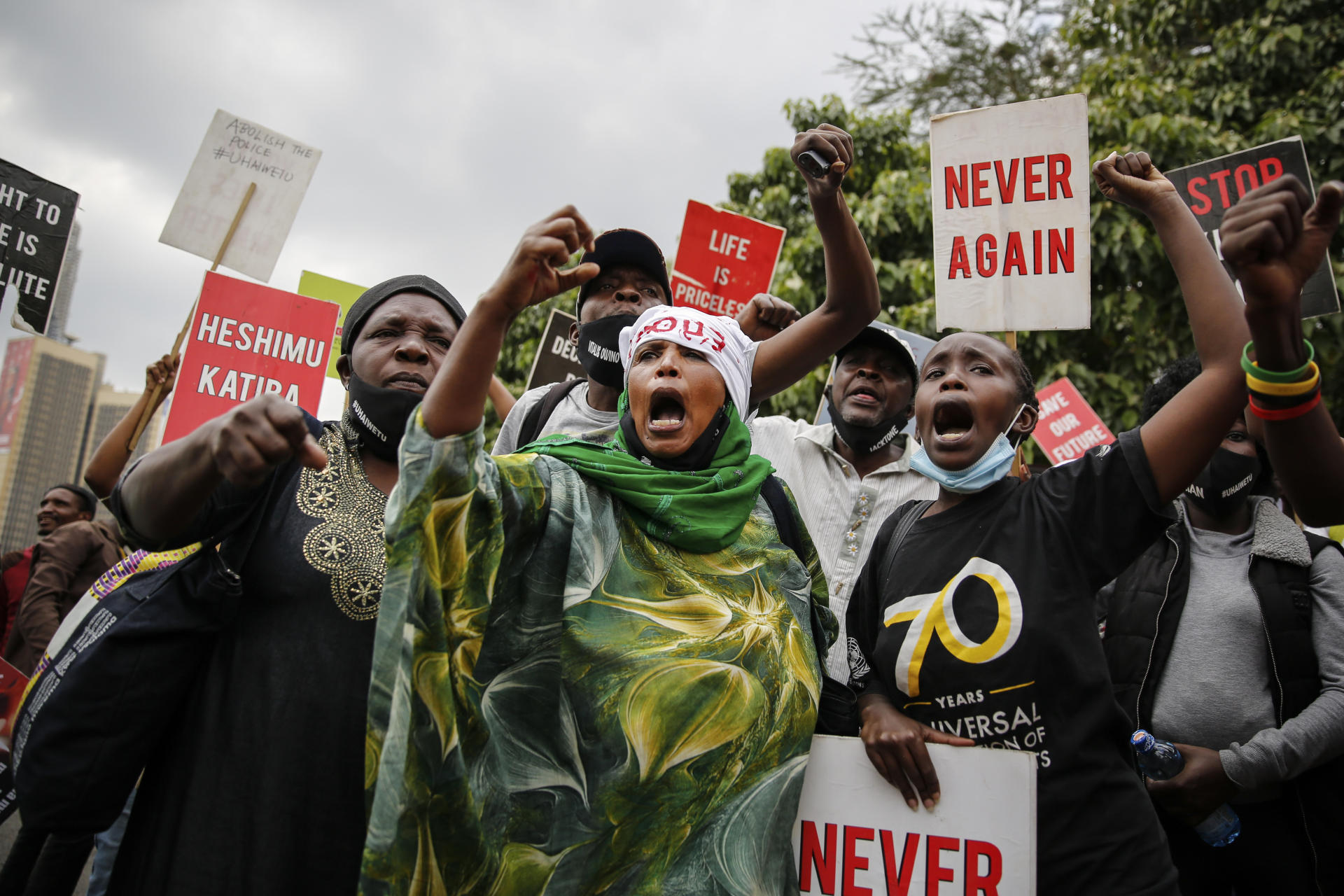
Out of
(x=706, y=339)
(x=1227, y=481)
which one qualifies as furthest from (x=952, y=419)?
(x=1227, y=481)

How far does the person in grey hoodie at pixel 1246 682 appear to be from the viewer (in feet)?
8.28

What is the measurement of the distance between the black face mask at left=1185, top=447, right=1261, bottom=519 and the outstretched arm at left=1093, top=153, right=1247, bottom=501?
1000 millimetres

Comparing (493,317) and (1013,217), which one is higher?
(1013,217)

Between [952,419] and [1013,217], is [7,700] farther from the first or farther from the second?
[1013,217]

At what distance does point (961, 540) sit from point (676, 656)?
79cm

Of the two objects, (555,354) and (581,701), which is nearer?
(581,701)

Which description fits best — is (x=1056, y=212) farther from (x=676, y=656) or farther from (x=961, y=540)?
(x=676, y=656)

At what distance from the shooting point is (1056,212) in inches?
129

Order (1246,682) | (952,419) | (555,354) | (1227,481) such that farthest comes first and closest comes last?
(555,354) < (1227,481) < (1246,682) < (952,419)

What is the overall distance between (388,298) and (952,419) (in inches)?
57.2

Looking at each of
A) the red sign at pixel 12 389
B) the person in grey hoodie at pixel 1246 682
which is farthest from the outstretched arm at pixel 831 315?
the red sign at pixel 12 389

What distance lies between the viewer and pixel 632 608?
1.86 m

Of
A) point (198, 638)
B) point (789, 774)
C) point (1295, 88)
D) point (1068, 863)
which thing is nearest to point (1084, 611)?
point (1068, 863)

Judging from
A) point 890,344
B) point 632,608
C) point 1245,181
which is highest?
point 1245,181
